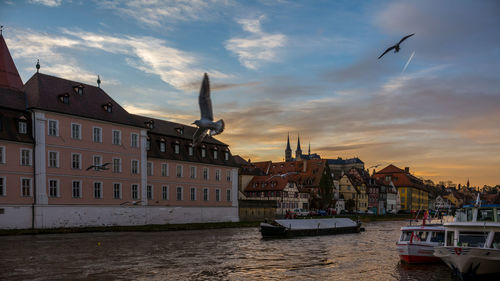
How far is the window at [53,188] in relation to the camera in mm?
50812

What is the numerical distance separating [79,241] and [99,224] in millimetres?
14217

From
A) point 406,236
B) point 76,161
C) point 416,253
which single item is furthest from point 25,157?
point 416,253

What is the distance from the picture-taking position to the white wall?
47.8 m

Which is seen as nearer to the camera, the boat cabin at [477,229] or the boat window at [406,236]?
the boat cabin at [477,229]

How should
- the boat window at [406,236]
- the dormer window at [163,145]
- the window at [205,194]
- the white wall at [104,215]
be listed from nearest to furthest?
1. the boat window at [406,236]
2. the white wall at [104,215]
3. the dormer window at [163,145]
4. the window at [205,194]

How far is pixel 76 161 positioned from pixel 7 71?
17.9m

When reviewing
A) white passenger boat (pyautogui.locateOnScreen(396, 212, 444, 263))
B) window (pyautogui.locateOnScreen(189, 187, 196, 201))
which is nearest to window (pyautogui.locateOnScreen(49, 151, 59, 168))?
window (pyautogui.locateOnScreen(189, 187, 196, 201))

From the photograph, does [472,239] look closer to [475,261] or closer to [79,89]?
[475,261]

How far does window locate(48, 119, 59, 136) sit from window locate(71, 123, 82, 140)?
1814 mm

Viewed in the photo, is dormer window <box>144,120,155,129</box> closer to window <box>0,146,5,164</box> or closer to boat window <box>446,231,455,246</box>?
window <box>0,146,5,164</box>

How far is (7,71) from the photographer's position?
2429 inches

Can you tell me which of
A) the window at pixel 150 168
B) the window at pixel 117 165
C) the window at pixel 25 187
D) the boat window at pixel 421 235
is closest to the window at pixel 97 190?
the window at pixel 117 165

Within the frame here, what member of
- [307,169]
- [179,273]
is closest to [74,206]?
[179,273]

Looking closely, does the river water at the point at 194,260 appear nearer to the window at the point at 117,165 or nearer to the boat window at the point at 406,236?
the boat window at the point at 406,236
